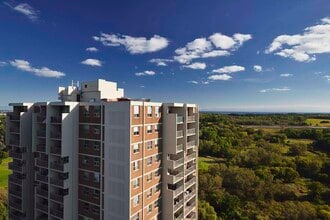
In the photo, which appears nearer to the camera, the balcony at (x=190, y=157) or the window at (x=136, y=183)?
the window at (x=136, y=183)

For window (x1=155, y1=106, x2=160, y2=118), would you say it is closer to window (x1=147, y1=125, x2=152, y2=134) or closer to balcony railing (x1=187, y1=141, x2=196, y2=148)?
window (x1=147, y1=125, x2=152, y2=134)

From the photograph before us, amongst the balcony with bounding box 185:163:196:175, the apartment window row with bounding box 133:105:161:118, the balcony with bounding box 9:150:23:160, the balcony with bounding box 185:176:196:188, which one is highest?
the apartment window row with bounding box 133:105:161:118

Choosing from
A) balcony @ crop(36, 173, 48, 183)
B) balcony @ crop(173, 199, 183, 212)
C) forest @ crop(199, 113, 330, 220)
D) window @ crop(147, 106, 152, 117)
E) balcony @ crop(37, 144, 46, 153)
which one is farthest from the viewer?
forest @ crop(199, 113, 330, 220)

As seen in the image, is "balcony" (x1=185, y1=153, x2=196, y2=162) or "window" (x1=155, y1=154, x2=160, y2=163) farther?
"balcony" (x1=185, y1=153, x2=196, y2=162)

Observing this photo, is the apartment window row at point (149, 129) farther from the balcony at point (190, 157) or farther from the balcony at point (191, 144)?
the balcony at point (190, 157)

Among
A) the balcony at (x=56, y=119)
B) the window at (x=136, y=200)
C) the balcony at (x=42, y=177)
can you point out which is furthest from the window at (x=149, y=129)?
the balcony at (x=42, y=177)

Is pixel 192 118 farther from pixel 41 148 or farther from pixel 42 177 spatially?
pixel 42 177

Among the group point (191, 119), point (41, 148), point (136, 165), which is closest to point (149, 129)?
point (136, 165)

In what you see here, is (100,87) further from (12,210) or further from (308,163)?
(308,163)

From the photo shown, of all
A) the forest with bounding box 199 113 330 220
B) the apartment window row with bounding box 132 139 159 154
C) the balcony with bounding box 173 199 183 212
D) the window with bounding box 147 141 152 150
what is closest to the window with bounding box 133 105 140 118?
the apartment window row with bounding box 132 139 159 154
